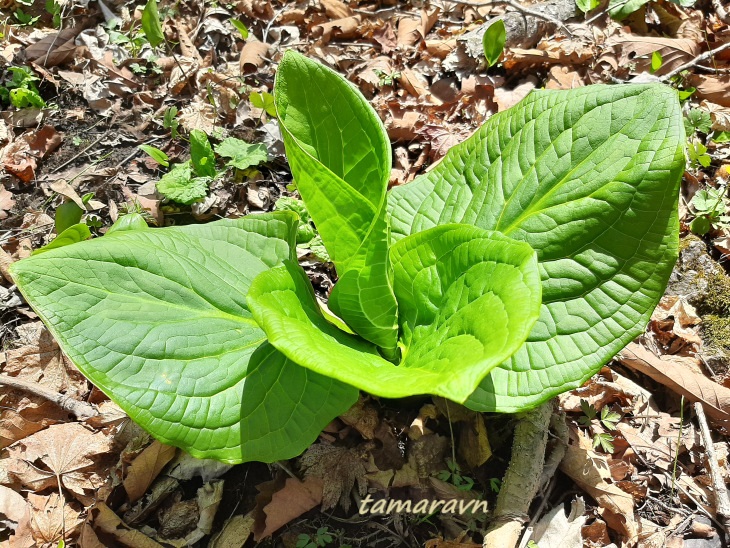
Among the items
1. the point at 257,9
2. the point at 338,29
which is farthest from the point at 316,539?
the point at 257,9

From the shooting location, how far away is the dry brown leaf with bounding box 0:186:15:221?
3.18m

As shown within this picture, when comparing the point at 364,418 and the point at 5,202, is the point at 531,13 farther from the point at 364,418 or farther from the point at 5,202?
the point at 5,202

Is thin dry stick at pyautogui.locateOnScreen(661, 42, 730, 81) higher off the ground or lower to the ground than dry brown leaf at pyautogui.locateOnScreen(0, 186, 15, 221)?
higher

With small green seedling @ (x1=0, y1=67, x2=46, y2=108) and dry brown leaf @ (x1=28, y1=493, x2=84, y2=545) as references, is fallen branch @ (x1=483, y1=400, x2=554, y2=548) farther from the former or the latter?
small green seedling @ (x1=0, y1=67, x2=46, y2=108)

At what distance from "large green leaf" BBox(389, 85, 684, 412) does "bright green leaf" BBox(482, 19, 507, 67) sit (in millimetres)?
1622

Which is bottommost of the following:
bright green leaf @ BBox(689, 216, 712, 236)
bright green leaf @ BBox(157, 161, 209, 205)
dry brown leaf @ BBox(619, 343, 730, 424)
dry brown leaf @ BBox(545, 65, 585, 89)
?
dry brown leaf @ BBox(619, 343, 730, 424)

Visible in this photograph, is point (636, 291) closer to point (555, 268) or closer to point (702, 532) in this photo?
point (555, 268)

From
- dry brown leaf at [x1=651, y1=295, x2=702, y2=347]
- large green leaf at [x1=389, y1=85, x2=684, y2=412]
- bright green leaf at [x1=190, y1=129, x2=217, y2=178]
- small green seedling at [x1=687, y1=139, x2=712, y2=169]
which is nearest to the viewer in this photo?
large green leaf at [x1=389, y1=85, x2=684, y2=412]

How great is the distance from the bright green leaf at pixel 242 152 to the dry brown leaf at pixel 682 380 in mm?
2263

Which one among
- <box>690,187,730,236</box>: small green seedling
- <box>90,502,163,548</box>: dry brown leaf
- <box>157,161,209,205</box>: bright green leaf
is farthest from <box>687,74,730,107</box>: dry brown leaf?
<box>90,502,163,548</box>: dry brown leaf

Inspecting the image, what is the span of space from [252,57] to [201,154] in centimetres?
109

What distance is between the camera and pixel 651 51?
11.8 feet

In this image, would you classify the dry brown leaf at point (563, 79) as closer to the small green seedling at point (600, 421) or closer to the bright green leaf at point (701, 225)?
the bright green leaf at point (701, 225)

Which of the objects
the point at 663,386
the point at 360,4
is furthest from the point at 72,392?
the point at 360,4
